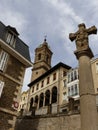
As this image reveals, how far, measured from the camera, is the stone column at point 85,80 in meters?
4.68

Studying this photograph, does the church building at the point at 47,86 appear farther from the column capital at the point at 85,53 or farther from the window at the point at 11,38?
the column capital at the point at 85,53

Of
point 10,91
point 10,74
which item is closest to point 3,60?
point 10,74

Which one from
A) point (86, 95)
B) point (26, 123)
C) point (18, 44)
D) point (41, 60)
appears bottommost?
point (26, 123)

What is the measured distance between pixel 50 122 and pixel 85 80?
449 inches

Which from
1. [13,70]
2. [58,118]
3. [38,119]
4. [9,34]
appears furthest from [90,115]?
[38,119]

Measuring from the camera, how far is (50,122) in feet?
51.1

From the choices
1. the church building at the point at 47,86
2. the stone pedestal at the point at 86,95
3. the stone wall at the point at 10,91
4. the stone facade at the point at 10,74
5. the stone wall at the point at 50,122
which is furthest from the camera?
the church building at the point at 47,86

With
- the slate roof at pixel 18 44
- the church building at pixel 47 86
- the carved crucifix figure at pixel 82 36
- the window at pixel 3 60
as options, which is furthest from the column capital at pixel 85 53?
the church building at pixel 47 86

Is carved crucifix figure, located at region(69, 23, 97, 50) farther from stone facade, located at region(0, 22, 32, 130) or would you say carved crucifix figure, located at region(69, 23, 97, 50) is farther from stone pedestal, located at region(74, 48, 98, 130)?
stone facade, located at region(0, 22, 32, 130)

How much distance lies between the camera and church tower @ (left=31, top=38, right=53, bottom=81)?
139ft

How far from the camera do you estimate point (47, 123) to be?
51.2ft

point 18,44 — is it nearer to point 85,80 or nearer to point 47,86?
point 85,80

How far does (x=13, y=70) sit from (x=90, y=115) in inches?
300

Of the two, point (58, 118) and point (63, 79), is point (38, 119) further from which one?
point (63, 79)
